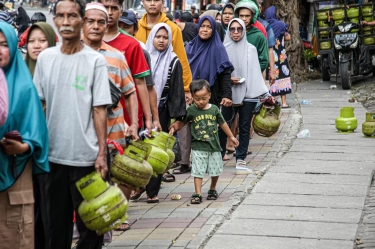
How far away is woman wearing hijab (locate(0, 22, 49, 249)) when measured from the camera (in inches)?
187

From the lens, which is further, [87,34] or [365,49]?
[365,49]

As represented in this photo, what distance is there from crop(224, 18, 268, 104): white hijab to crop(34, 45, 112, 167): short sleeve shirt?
482 centimetres

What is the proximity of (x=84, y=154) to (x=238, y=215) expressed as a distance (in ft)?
8.53

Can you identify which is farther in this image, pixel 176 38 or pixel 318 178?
pixel 318 178

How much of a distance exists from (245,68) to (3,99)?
18.5 feet

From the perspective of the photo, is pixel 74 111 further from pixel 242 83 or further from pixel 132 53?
pixel 242 83

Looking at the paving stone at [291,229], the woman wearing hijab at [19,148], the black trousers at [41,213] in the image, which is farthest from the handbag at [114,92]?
the paving stone at [291,229]

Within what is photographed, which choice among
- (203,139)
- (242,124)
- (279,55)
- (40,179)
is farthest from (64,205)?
(279,55)

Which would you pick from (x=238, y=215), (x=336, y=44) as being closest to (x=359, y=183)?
(x=238, y=215)

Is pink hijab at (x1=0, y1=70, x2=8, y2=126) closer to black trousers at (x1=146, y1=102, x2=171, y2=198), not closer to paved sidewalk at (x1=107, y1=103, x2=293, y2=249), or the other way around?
paved sidewalk at (x1=107, y1=103, x2=293, y2=249)

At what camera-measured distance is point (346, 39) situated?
17875mm

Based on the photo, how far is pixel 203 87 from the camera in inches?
322

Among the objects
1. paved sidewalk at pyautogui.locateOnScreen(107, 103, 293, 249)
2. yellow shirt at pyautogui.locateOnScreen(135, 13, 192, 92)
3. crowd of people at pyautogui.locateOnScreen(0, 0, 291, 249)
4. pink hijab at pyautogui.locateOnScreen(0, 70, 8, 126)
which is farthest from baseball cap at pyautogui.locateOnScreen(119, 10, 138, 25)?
pink hijab at pyautogui.locateOnScreen(0, 70, 8, 126)

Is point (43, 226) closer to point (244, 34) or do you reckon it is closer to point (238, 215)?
point (238, 215)
